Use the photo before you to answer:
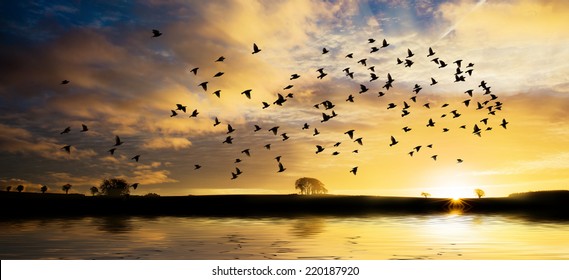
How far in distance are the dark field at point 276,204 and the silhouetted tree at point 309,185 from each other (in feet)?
195

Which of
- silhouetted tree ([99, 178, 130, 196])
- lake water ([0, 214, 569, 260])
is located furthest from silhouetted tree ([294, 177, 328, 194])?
lake water ([0, 214, 569, 260])

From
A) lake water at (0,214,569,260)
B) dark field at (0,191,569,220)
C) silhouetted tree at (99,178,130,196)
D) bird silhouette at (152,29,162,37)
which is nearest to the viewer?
lake water at (0,214,569,260)

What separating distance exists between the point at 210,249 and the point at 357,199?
241 ft

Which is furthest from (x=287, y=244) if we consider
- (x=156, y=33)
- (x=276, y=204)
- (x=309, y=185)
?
(x=309, y=185)

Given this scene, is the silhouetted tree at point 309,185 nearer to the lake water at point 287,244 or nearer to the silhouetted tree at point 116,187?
the silhouetted tree at point 116,187

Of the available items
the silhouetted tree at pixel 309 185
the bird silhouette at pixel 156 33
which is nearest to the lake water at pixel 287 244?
the bird silhouette at pixel 156 33

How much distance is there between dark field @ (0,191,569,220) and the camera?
3556 inches

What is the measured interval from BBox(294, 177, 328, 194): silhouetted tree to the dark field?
5937 centimetres

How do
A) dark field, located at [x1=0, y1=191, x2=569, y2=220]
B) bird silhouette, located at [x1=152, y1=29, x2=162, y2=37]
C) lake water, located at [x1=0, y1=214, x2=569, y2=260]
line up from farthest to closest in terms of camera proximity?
A: dark field, located at [x1=0, y1=191, x2=569, y2=220] < bird silhouette, located at [x1=152, y1=29, x2=162, y2=37] < lake water, located at [x1=0, y1=214, x2=569, y2=260]

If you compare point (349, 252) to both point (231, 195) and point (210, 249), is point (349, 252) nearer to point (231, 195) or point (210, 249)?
point (210, 249)

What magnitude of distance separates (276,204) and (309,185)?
71.5 m

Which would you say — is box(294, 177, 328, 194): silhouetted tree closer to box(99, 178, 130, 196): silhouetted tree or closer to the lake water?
box(99, 178, 130, 196): silhouetted tree

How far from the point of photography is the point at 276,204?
98.8 metres

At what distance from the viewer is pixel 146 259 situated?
94.7 feet
